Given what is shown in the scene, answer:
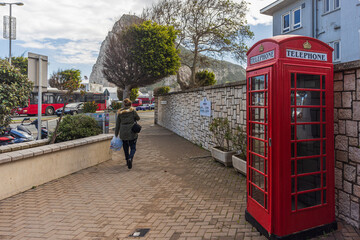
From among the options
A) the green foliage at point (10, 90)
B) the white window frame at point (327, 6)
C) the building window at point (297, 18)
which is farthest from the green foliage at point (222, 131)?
the building window at point (297, 18)

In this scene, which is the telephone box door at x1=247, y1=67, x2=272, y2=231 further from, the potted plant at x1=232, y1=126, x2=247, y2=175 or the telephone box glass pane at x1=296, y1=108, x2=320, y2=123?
the potted plant at x1=232, y1=126, x2=247, y2=175

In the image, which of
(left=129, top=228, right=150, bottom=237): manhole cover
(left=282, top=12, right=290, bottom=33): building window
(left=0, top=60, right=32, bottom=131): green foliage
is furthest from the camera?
(left=282, top=12, right=290, bottom=33): building window

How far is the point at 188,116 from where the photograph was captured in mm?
12156

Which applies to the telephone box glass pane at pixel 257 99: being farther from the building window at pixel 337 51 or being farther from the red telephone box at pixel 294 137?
Result: the building window at pixel 337 51

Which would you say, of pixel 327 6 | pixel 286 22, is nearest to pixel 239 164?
pixel 327 6

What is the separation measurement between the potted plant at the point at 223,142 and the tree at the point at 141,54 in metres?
10.4

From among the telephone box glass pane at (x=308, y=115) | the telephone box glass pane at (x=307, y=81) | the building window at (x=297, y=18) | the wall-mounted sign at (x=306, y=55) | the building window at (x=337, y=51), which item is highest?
the building window at (x=297, y=18)

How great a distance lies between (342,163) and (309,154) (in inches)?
26.3

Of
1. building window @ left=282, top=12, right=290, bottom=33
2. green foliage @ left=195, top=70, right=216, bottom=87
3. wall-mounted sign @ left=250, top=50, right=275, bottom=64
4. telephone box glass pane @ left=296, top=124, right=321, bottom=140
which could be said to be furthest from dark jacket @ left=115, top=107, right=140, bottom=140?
building window @ left=282, top=12, right=290, bottom=33

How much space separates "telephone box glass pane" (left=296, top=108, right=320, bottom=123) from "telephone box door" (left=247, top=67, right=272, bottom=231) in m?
0.38

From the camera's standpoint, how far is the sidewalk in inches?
137

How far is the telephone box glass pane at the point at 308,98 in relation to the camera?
3.17 m

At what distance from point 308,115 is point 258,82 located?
0.75 metres

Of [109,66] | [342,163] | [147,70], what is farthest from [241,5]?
[342,163]
